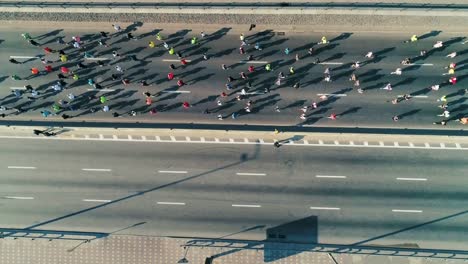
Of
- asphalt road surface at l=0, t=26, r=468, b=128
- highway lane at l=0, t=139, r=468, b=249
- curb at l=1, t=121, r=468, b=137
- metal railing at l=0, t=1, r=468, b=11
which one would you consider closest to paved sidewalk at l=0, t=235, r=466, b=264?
highway lane at l=0, t=139, r=468, b=249

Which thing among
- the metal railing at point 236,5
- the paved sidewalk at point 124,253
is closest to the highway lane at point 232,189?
the paved sidewalk at point 124,253

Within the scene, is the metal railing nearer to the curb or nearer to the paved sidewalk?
the curb

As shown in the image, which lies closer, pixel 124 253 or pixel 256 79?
pixel 124 253

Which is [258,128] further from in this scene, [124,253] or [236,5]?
[124,253]

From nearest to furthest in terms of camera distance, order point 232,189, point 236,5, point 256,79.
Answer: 1. point 232,189
2. point 256,79
3. point 236,5

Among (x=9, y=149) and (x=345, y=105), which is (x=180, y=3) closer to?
(x=345, y=105)

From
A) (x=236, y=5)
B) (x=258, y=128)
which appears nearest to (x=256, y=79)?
(x=258, y=128)
